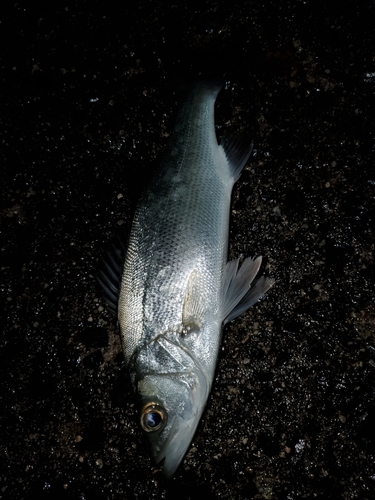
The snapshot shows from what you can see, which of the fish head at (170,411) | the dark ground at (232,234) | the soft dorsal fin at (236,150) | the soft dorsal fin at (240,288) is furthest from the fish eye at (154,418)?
the soft dorsal fin at (236,150)

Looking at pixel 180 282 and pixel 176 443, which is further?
pixel 180 282

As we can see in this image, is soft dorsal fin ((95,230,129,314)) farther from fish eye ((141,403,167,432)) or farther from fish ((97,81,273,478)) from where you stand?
fish eye ((141,403,167,432))

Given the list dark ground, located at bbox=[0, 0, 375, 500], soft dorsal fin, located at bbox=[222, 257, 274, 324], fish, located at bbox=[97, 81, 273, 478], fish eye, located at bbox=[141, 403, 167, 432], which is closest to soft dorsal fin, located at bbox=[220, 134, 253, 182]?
fish, located at bbox=[97, 81, 273, 478]

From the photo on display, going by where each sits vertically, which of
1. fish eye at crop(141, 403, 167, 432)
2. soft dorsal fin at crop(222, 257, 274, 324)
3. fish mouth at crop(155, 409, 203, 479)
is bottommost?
fish mouth at crop(155, 409, 203, 479)

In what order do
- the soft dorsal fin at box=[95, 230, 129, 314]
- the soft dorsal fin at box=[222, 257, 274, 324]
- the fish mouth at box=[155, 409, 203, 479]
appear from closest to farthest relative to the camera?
the fish mouth at box=[155, 409, 203, 479] → the soft dorsal fin at box=[222, 257, 274, 324] → the soft dorsal fin at box=[95, 230, 129, 314]

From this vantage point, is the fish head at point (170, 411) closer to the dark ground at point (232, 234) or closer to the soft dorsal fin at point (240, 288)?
the dark ground at point (232, 234)

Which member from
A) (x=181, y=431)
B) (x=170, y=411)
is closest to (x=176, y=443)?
(x=181, y=431)

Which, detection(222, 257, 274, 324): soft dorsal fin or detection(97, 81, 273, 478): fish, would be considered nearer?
detection(97, 81, 273, 478): fish

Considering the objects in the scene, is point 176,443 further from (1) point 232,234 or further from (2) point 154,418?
(1) point 232,234
